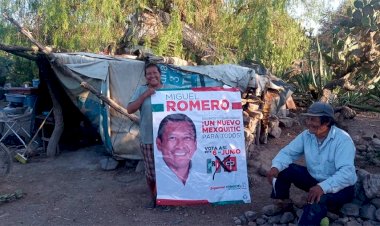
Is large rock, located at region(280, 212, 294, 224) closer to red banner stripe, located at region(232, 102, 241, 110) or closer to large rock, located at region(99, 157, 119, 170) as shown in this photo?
red banner stripe, located at region(232, 102, 241, 110)

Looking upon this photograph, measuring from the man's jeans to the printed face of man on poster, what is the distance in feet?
3.52

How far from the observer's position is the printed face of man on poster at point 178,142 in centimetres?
499

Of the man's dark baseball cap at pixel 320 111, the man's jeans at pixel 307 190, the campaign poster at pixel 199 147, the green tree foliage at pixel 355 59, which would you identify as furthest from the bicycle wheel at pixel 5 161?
the green tree foliage at pixel 355 59

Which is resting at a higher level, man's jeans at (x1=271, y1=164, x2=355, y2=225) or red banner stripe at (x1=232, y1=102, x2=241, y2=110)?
red banner stripe at (x1=232, y1=102, x2=241, y2=110)

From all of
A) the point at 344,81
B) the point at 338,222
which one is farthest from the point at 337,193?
the point at 344,81

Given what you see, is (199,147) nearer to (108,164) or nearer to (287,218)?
(287,218)

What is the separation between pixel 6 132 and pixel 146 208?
452 cm

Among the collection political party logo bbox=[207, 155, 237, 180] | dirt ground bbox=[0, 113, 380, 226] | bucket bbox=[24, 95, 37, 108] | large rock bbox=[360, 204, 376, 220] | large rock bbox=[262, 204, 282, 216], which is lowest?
dirt ground bbox=[0, 113, 380, 226]

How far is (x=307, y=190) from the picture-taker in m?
4.44

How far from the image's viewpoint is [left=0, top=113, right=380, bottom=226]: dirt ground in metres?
5.05

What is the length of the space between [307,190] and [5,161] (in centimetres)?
459

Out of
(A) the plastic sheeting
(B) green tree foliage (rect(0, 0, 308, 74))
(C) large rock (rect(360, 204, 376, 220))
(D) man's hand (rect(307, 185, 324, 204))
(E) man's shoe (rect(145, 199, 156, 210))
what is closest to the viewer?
(D) man's hand (rect(307, 185, 324, 204))

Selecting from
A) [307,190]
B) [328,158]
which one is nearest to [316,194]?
[328,158]

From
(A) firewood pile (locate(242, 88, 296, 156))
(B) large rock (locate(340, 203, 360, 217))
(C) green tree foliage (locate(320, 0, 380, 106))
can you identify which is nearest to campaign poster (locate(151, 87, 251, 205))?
(B) large rock (locate(340, 203, 360, 217))
